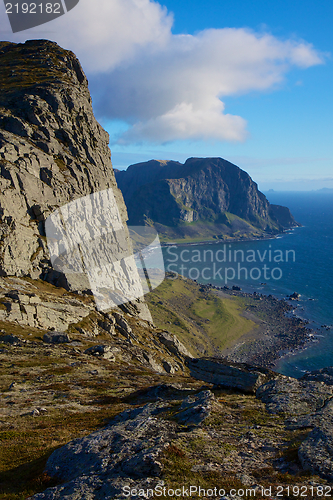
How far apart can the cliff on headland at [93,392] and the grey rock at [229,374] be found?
0.70 ft

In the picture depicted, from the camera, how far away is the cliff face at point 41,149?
66.1m

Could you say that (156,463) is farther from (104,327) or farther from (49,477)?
(104,327)

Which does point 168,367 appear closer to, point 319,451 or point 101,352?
point 101,352

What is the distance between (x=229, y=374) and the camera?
36.6 meters

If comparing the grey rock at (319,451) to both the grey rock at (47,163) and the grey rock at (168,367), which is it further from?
the grey rock at (168,367)

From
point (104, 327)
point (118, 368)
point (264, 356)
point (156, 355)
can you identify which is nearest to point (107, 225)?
point (104, 327)

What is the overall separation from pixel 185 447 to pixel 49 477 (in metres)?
8.08

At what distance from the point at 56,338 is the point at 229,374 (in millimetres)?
32253

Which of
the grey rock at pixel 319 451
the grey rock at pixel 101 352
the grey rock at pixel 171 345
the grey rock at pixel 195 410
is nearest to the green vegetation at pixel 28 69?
the grey rock at pixel 101 352

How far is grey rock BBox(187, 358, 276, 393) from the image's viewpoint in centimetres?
3303

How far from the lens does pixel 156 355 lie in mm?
68375

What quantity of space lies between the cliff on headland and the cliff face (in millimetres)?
376

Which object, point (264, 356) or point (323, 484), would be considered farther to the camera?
point (264, 356)

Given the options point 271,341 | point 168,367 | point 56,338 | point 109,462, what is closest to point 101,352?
point 56,338
